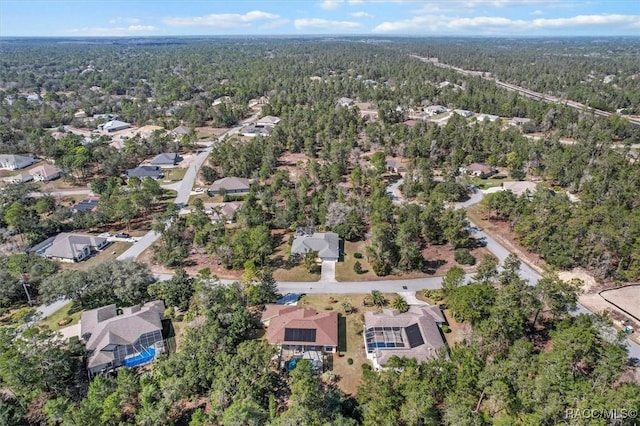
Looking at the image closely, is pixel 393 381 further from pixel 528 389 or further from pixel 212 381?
pixel 212 381

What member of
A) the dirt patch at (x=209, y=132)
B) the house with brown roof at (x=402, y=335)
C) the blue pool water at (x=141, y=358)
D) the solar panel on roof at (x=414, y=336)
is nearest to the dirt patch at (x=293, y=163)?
the dirt patch at (x=209, y=132)

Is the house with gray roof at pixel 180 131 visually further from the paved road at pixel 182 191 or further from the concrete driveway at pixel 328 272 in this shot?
the concrete driveway at pixel 328 272

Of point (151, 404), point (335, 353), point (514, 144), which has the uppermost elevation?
point (514, 144)

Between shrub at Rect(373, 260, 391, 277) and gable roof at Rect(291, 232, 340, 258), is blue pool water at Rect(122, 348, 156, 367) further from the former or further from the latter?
shrub at Rect(373, 260, 391, 277)

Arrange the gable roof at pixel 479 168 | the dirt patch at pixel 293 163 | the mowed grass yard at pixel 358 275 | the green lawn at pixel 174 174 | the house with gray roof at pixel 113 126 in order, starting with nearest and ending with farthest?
the mowed grass yard at pixel 358 275, the gable roof at pixel 479 168, the green lawn at pixel 174 174, the dirt patch at pixel 293 163, the house with gray roof at pixel 113 126

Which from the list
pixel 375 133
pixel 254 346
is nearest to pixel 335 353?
pixel 254 346

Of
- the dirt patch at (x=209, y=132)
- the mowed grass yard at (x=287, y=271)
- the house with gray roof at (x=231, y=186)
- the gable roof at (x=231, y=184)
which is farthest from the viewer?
the dirt patch at (x=209, y=132)
